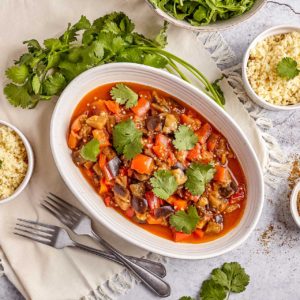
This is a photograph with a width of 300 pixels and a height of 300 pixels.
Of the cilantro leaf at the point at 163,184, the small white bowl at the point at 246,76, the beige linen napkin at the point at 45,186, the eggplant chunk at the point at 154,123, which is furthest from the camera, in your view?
the beige linen napkin at the point at 45,186

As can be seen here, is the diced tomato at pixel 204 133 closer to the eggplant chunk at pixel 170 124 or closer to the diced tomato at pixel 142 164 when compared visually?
the eggplant chunk at pixel 170 124

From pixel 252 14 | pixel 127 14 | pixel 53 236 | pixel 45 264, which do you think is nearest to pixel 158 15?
pixel 127 14

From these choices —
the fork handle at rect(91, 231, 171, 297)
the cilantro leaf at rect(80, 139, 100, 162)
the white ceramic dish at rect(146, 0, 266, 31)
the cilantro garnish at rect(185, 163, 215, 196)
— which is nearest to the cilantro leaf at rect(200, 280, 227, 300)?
the fork handle at rect(91, 231, 171, 297)

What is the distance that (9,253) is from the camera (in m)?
4.15

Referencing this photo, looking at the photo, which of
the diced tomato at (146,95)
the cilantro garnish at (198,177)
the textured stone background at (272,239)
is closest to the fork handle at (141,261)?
the textured stone background at (272,239)

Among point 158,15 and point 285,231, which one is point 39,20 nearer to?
point 158,15

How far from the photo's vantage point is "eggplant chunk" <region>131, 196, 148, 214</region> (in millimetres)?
3908

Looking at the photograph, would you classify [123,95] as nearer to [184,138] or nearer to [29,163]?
[184,138]

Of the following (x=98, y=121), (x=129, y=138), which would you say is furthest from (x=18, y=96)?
(x=129, y=138)

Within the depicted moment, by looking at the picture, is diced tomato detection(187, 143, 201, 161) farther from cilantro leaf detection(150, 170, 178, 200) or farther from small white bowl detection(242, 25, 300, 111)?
small white bowl detection(242, 25, 300, 111)

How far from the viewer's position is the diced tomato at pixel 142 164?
3854 millimetres

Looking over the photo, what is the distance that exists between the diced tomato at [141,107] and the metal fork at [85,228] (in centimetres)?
88

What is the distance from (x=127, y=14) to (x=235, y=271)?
220cm

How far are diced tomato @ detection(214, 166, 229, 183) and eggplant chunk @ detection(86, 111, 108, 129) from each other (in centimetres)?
91
